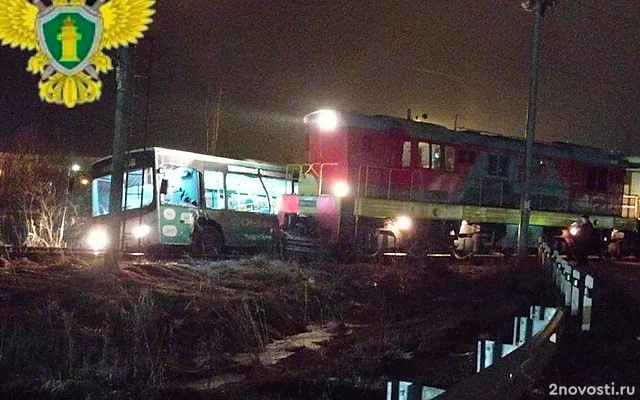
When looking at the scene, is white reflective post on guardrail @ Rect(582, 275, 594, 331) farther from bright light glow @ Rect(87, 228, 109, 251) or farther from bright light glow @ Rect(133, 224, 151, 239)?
bright light glow @ Rect(87, 228, 109, 251)

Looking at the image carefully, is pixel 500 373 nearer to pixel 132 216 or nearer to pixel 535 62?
pixel 132 216

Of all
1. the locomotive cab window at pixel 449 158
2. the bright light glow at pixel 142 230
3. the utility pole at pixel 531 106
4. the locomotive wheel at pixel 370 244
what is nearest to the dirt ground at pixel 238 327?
the locomotive wheel at pixel 370 244

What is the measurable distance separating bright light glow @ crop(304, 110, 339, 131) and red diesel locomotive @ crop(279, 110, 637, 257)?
1.2 inches

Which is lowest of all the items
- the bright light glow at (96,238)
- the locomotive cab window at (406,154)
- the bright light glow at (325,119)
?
the bright light glow at (96,238)

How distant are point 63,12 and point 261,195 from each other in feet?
29.7

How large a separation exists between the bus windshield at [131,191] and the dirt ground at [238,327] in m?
4.10

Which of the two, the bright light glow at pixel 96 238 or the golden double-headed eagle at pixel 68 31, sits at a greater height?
the golden double-headed eagle at pixel 68 31

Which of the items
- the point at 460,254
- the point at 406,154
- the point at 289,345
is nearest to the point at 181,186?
the point at 406,154

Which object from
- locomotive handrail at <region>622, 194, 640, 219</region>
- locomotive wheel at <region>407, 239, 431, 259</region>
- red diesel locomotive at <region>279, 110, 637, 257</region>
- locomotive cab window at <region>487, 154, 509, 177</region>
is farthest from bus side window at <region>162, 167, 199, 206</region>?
locomotive handrail at <region>622, 194, 640, 219</region>

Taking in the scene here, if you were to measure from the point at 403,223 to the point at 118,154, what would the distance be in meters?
9.91

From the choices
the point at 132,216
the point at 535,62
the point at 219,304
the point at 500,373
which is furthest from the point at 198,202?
the point at 500,373

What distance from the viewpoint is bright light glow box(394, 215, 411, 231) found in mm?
20828

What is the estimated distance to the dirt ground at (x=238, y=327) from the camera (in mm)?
7871

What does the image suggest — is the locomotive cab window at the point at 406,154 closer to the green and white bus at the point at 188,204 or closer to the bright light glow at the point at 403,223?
the bright light glow at the point at 403,223
